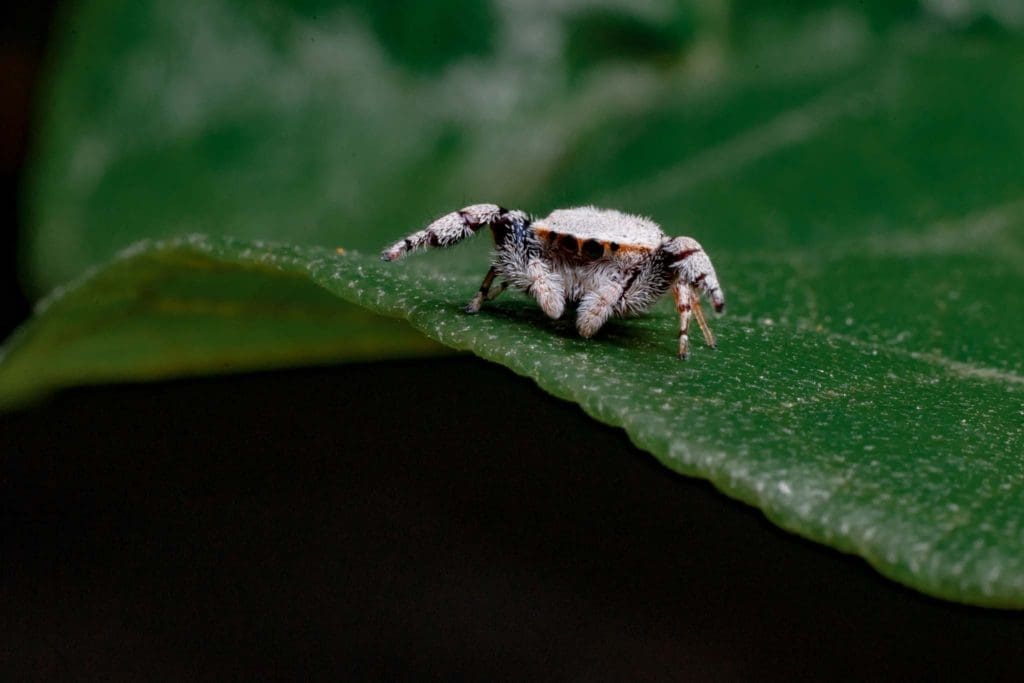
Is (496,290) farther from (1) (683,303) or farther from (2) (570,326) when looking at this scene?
(1) (683,303)

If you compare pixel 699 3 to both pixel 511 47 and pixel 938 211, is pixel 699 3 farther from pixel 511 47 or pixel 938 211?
pixel 938 211

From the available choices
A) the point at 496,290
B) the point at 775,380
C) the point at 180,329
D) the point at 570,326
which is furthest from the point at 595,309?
the point at 180,329

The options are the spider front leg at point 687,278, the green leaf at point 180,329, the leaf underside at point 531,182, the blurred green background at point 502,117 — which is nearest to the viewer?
the spider front leg at point 687,278

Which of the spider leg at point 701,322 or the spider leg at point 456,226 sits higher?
the spider leg at point 456,226

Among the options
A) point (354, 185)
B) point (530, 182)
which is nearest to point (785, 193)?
point (530, 182)

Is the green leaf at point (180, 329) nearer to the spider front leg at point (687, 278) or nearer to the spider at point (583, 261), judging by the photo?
the spider at point (583, 261)

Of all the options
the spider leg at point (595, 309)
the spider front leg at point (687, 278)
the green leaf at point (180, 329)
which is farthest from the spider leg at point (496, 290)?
the green leaf at point (180, 329)

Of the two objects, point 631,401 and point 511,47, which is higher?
point 511,47
